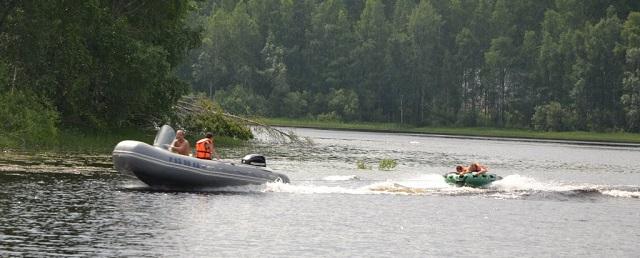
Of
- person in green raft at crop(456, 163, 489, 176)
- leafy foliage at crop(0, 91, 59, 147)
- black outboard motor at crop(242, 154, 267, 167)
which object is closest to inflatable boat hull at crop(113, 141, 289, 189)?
black outboard motor at crop(242, 154, 267, 167)

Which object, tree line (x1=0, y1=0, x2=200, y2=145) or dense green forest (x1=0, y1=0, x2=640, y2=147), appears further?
dense green forest (x1=0, y1=0, x2=640, y2=147)

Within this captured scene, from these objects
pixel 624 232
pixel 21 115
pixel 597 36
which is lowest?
pixel 624 232

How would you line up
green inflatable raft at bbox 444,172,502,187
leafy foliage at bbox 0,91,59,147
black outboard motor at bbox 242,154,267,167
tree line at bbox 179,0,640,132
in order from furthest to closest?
tree line at bbox 179,0,640,132 < leafy foliage at bbox 0,91,59,147 < green inflatable raft at bbox 444,172,502,187 < black outboard motor at bbox 242,154,267,167

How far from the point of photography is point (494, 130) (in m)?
130

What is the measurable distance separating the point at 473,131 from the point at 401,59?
1588 cm

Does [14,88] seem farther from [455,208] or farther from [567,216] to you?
[567,216]

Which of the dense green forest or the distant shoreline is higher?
the dense green forest

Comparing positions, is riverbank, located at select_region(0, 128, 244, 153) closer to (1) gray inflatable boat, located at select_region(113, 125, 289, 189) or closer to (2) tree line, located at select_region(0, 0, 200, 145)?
(2) tree line, located at select_region(0, 0, 200, 145)

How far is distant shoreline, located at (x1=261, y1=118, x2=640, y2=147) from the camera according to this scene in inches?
4555

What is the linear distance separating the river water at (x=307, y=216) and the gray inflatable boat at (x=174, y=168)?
1.34 ft

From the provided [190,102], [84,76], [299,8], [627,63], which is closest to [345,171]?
[84,76]

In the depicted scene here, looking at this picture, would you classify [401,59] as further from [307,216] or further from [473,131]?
[307,216]

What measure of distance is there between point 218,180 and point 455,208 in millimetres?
7292

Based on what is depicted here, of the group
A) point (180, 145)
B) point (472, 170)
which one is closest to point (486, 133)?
point (472, 170)
